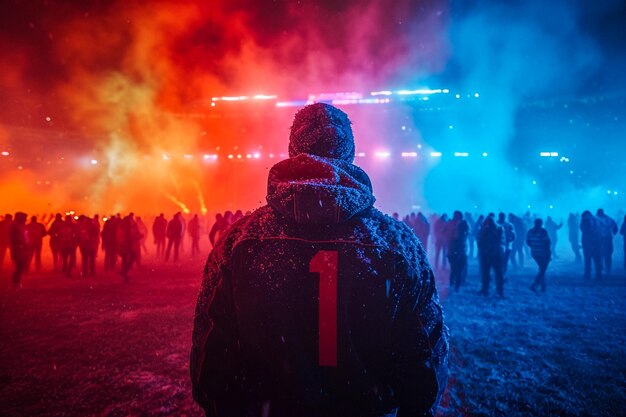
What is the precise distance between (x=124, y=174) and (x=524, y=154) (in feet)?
116

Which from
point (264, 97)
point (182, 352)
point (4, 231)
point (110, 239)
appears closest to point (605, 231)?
point (182, 352)

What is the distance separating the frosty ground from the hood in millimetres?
3384

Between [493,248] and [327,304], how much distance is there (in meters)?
7.91

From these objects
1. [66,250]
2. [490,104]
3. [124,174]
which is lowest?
[66,250]

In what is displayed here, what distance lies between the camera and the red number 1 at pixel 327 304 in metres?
1.23

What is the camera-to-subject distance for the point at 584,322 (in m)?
→ 6.27

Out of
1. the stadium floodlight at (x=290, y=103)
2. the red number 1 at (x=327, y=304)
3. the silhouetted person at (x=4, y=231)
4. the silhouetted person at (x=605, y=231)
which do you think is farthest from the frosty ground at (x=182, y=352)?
the stadium floodlight at (x=290, y=103)

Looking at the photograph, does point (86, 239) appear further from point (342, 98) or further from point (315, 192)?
point (342, 98)

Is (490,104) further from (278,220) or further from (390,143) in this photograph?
(278,220)

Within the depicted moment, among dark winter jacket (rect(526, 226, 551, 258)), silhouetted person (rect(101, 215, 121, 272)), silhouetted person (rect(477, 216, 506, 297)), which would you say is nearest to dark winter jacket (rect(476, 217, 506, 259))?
silhouetted person (rect(477, 216, 506, 297))

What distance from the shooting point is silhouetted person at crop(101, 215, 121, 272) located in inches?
406

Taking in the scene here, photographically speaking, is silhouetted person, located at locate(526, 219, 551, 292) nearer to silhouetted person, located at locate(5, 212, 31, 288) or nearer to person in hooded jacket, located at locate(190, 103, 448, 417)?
person in hooded jacket, located at locate(190, 103, 448, 417)

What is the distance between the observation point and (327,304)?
1227 mm

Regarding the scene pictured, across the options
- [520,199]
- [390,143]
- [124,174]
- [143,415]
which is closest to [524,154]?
[520,199]
